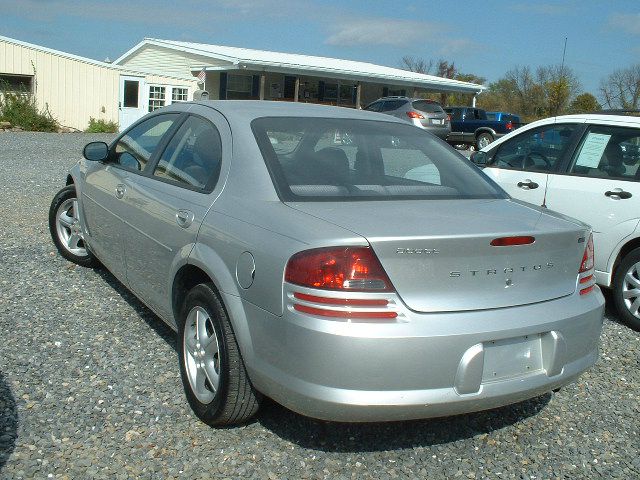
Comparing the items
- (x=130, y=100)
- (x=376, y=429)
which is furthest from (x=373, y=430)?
(x=130, y=100)

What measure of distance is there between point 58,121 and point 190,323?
26294mm

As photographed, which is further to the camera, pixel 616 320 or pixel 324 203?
pixel 616 320

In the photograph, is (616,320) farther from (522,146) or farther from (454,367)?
(454,367)

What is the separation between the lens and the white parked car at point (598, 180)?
18.1 ft

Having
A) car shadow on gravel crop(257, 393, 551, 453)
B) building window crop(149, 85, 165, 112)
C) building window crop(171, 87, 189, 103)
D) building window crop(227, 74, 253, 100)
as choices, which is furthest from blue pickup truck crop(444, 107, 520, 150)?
car shadow on gravel crop(257, 393, 551, 453)

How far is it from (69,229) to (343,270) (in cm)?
415

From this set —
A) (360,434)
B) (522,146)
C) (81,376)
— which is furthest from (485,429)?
(522,146)

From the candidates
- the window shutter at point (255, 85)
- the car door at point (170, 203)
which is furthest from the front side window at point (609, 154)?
the window shutter at point (255, 85)

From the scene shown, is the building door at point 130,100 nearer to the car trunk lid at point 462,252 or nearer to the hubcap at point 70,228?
the hubcap at point 70,228

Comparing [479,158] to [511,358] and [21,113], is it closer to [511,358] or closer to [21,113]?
[511,358]

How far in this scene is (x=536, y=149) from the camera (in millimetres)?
6379

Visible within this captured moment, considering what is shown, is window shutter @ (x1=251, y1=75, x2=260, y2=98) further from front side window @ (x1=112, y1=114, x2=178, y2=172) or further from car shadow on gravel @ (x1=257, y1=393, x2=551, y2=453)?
car shadow on gravel @ (x1=257, y1=393, x2=551, y2=453)

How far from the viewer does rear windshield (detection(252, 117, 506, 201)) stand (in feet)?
11.4

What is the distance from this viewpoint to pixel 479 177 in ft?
13.4
